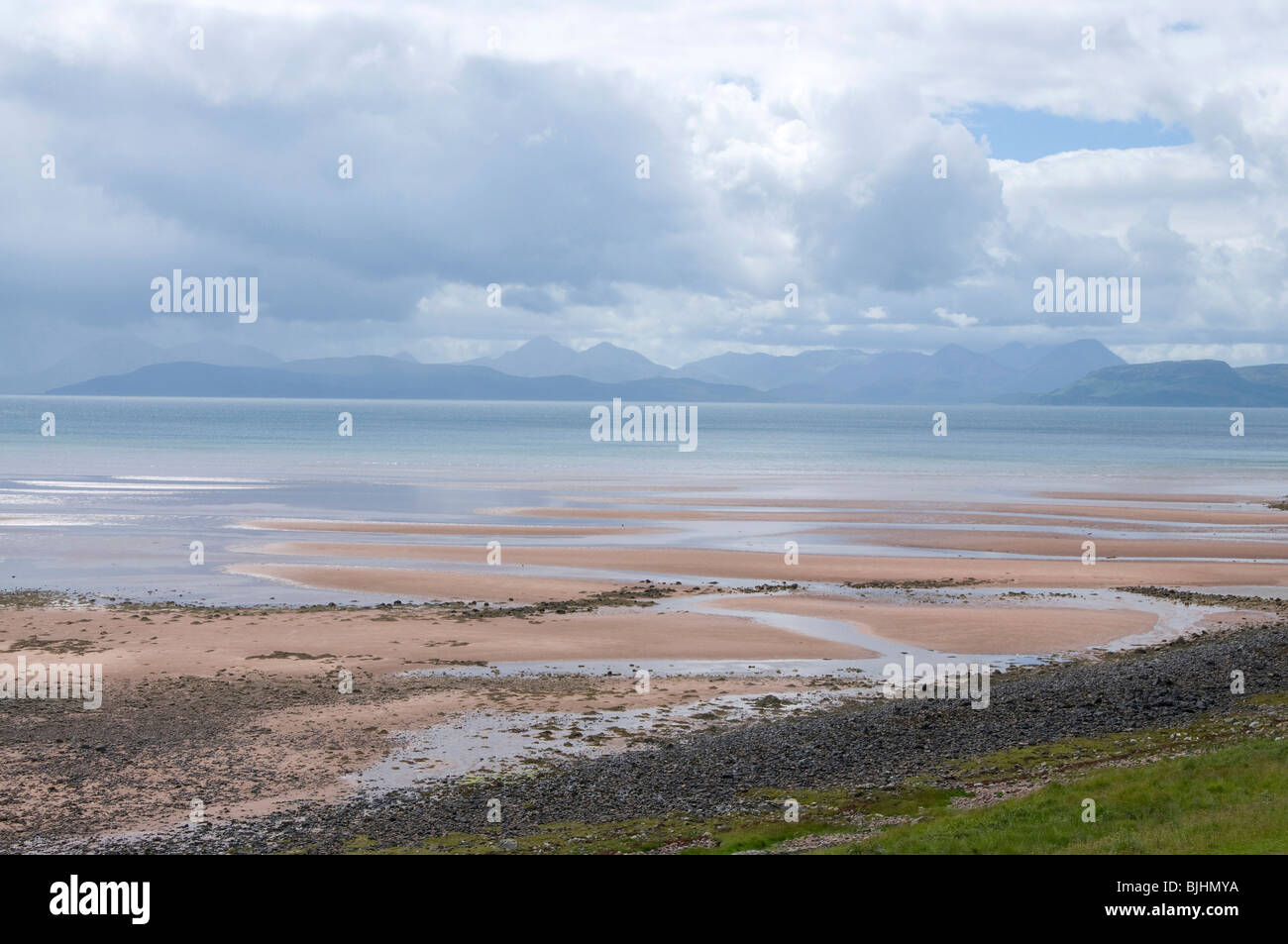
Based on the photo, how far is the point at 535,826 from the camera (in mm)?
17172

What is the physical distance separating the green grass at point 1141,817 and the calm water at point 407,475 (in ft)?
110

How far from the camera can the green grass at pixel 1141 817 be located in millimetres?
12992

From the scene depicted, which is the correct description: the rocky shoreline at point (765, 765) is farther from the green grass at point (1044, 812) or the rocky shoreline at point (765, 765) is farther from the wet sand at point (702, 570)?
the wet sand at point (702, 570)

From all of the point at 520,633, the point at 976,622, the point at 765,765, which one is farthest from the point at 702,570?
the point at 765,765

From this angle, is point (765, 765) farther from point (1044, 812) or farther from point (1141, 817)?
point (1141, 817)

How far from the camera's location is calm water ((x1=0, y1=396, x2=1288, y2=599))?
179 feet

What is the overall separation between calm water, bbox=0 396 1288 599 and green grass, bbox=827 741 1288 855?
3367 cm

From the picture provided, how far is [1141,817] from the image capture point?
14.6m

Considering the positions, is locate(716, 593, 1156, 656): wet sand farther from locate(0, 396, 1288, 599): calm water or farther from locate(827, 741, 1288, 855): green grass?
locate(0, 396, 1288, 599): calm water

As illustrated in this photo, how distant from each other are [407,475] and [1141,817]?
88.2 metres

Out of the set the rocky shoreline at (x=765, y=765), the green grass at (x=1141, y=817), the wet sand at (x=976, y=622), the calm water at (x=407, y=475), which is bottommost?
the rocky shoreline at (x=765, y=765)

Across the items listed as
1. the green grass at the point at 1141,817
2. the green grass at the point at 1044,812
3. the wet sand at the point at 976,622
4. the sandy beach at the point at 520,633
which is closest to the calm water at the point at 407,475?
the sandy beach at the point at 520,633

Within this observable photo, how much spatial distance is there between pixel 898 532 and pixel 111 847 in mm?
49353

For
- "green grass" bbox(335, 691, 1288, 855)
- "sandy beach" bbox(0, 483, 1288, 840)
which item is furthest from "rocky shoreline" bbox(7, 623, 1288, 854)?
"sandy beach" bbox(0, 483, 1288, 840)
